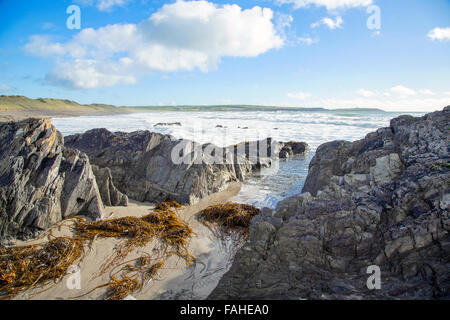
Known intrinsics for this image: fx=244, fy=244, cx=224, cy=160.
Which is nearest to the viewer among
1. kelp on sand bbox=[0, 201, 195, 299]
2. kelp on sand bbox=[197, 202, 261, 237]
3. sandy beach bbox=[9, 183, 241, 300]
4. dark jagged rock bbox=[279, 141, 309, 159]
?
sandy beach bbox=[9, 183, 241, 300]

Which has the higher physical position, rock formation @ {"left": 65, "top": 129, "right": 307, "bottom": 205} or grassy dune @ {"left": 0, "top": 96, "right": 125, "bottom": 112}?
grassy dune @ {"left": 0, "top": 96, "right": 125, "bottom": 112}

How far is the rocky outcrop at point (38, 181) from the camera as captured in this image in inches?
183

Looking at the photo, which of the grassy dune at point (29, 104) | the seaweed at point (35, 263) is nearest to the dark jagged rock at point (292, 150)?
the seaweed at point (35, 263)

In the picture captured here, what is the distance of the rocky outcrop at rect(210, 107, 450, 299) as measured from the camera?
2820mm

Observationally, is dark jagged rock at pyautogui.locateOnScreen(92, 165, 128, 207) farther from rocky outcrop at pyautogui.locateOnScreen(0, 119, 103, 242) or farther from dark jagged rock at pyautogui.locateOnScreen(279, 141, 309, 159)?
dark jagged rock at pyautogui.locateOnScreen(279, 141, 309, 159)

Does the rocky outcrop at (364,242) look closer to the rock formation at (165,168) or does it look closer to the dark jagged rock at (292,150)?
the rock formation at (165,168)

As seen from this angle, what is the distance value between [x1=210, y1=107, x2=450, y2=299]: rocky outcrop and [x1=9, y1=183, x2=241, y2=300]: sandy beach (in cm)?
65

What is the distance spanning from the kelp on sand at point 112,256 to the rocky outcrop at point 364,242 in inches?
59.3

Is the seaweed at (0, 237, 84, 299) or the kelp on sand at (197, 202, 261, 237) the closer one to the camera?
the seaweed at (0, 237, 84, 299)

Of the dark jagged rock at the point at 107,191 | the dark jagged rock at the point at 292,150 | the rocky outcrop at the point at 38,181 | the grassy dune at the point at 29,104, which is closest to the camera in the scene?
the rocky outcrop at the point at 38,181

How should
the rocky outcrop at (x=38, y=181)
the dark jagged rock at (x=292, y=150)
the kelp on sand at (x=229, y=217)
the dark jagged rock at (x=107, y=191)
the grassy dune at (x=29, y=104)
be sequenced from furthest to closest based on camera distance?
the grassy dune at (x=29, y=104)
the dark jagged rock at (x=292, y=150)
the dark jagged rock at (x=107, y=191)
the kelp on sand at (x=229, y=217)
the rocky outcrop at (x=38, y=181)

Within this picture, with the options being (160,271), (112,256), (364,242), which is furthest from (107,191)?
(364,242)

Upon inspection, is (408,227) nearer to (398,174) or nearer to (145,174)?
(398,174)

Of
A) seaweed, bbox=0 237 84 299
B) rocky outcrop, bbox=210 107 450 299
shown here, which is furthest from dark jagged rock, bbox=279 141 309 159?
seaweed, bbox=0 237 84 299
